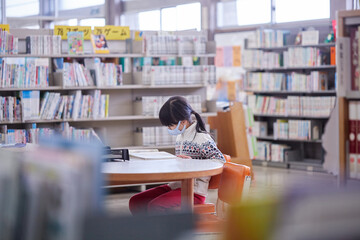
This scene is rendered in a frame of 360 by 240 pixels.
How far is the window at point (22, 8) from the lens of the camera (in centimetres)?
1309

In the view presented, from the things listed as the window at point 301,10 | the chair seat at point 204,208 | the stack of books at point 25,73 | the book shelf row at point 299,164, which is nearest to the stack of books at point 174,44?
the stack of books at point 25,73

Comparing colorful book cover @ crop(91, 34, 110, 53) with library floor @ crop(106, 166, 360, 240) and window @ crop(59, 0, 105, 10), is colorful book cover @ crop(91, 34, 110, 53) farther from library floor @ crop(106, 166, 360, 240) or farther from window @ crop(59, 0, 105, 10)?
window @ crop(59, 0, 105, 10)

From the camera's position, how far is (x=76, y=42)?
655 cm

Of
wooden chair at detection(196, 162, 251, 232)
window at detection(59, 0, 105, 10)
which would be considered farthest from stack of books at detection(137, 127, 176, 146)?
window at detection(59, 0, 105, 10)

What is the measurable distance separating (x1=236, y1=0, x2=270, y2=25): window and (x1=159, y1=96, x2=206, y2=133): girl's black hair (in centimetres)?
622

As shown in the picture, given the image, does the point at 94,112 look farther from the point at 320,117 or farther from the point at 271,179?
the point at 320,117

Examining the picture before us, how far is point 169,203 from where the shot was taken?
355cm

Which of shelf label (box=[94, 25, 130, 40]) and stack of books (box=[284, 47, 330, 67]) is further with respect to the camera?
stack of books (box=[284, 47, 330, 67])

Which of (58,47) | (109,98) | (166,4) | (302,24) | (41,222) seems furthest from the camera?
(166,4)

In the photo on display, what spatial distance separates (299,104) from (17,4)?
7.52 m

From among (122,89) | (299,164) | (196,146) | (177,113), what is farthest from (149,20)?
(196,146)

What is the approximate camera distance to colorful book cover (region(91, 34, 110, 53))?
22.0ft

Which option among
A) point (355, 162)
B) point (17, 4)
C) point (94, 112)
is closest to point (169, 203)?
point (355, 162)

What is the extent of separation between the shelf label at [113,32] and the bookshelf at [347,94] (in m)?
4.61
